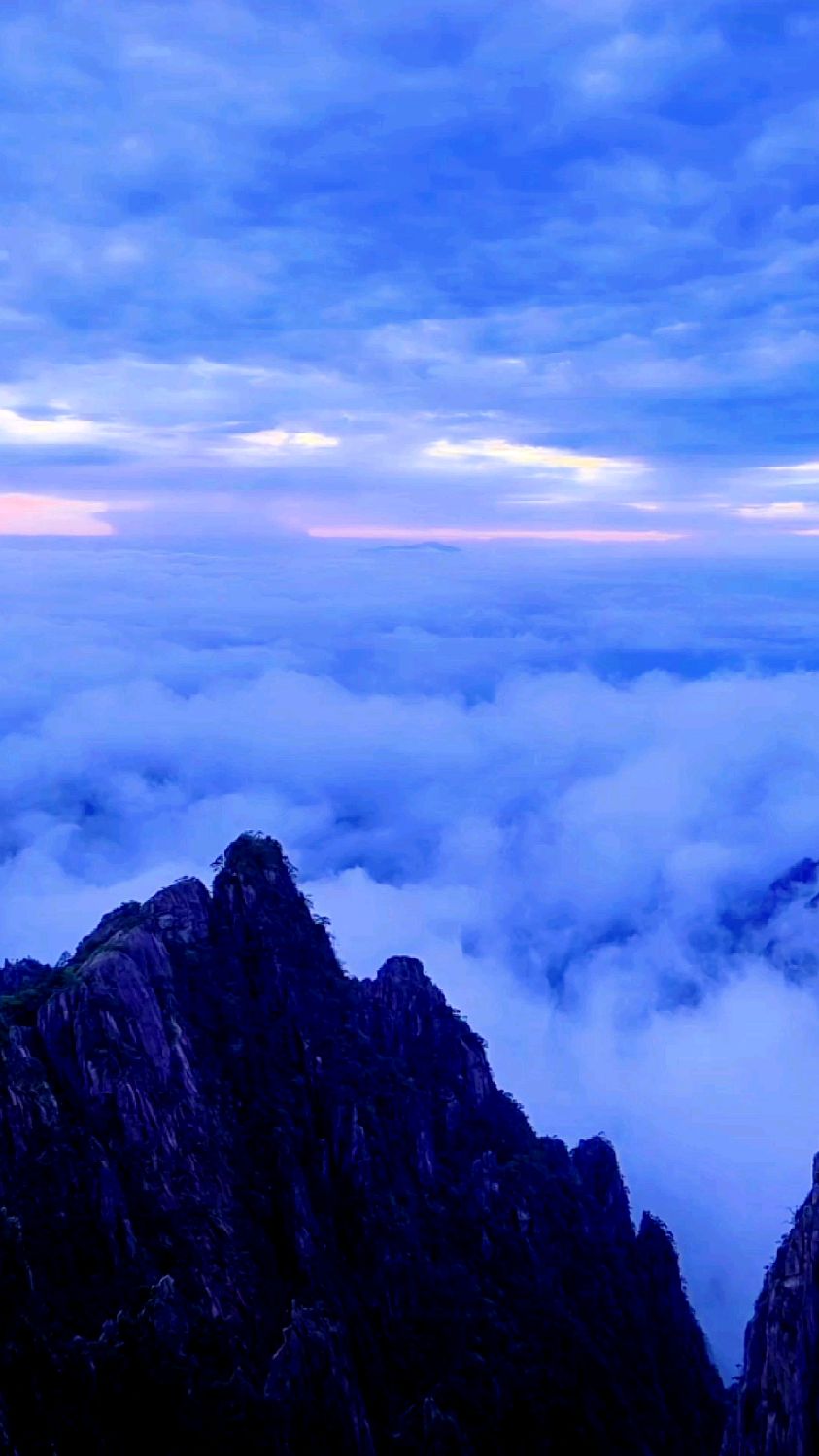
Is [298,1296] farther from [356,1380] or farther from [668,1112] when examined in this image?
[668,1112]

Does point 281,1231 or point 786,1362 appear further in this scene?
point 281,1231

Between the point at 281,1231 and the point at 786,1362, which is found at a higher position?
the point at 281,1231

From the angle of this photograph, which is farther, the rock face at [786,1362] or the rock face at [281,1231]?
the rock face at [281,1231]

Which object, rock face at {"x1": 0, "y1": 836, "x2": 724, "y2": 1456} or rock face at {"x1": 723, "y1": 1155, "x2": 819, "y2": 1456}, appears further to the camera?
rock face at {"x1": 0, "y1": 836, "x2": 724, "y2": 1456}

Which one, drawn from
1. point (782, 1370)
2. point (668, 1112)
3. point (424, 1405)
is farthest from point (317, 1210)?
point (668, 1112)
